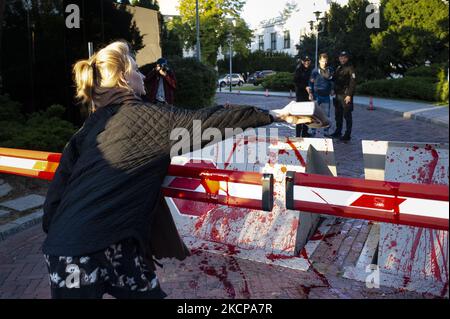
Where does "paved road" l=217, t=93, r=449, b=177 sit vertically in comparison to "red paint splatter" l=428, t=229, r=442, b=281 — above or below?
above

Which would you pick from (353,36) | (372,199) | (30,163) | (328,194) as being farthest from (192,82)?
(353,36)

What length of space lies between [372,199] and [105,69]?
1.38 m

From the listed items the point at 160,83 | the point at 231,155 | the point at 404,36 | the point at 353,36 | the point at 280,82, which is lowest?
the point at 231,155

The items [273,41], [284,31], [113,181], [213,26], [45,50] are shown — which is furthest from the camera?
[273,41]

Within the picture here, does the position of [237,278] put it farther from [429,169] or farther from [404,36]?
[404,36]

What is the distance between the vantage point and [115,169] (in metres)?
1.82

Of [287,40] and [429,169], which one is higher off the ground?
[287,40]

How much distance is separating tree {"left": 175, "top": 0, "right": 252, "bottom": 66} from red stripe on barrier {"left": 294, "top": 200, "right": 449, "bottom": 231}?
89.5 ft

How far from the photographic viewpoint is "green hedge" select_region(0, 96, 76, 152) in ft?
22.2

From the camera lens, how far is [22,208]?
18.3 ft

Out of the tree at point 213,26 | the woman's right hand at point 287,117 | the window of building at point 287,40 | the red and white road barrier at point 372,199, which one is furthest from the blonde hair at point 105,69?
the window of building at point 287,40

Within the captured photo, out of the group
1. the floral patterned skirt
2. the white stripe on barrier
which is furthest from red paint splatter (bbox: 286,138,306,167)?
the floral patterned skirt

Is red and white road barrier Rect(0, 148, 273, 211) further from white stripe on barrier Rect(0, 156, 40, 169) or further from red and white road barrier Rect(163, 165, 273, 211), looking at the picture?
white stripe on barrier Rect(0, 156, 40, 169)
